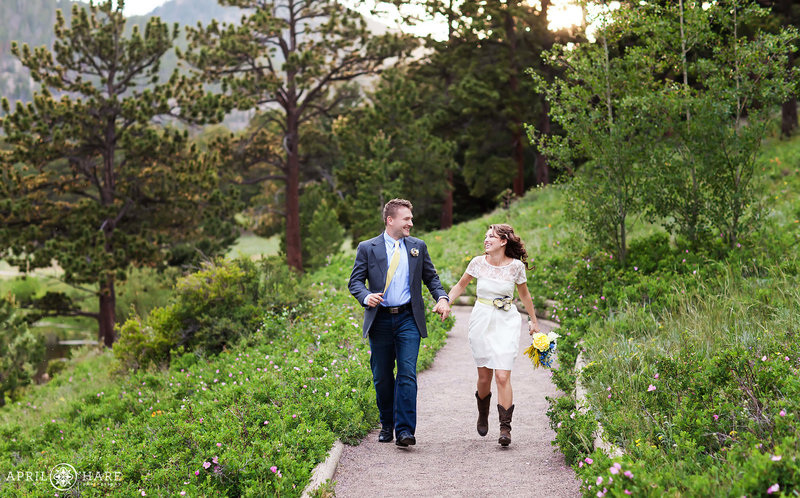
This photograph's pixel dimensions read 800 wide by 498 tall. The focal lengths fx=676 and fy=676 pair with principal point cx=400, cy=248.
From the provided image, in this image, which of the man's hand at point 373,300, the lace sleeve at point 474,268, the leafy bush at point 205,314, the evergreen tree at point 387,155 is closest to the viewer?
the man's hand at point 373,300

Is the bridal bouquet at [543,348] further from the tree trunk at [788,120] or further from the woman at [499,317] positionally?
the tree trunk at [788,120]

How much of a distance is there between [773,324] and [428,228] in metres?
31.7

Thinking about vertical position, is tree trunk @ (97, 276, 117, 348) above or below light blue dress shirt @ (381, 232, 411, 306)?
below

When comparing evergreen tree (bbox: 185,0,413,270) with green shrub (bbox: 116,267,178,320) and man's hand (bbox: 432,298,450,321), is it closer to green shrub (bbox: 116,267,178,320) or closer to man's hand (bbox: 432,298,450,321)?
green shrub (bbox: 116,267,178,320)

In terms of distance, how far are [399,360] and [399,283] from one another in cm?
65

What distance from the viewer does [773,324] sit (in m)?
6.63

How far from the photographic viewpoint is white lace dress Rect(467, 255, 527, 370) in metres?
5.71

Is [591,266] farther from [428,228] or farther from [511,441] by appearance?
[428,228]

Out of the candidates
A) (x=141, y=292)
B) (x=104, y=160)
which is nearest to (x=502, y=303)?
(x=104, y=160)

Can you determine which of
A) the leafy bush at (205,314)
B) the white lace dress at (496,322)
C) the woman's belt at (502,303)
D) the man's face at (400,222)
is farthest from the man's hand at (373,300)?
the leafy bush at (205,314)

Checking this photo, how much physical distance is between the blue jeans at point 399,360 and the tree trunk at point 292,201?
2145 cm

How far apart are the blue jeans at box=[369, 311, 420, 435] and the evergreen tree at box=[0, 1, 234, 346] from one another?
55.8 ft

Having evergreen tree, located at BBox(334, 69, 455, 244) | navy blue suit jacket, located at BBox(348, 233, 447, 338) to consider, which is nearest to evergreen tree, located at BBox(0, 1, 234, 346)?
evergreen tree, located at BBox(334, 69, 455, 244)

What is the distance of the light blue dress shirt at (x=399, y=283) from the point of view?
570 centimetres
